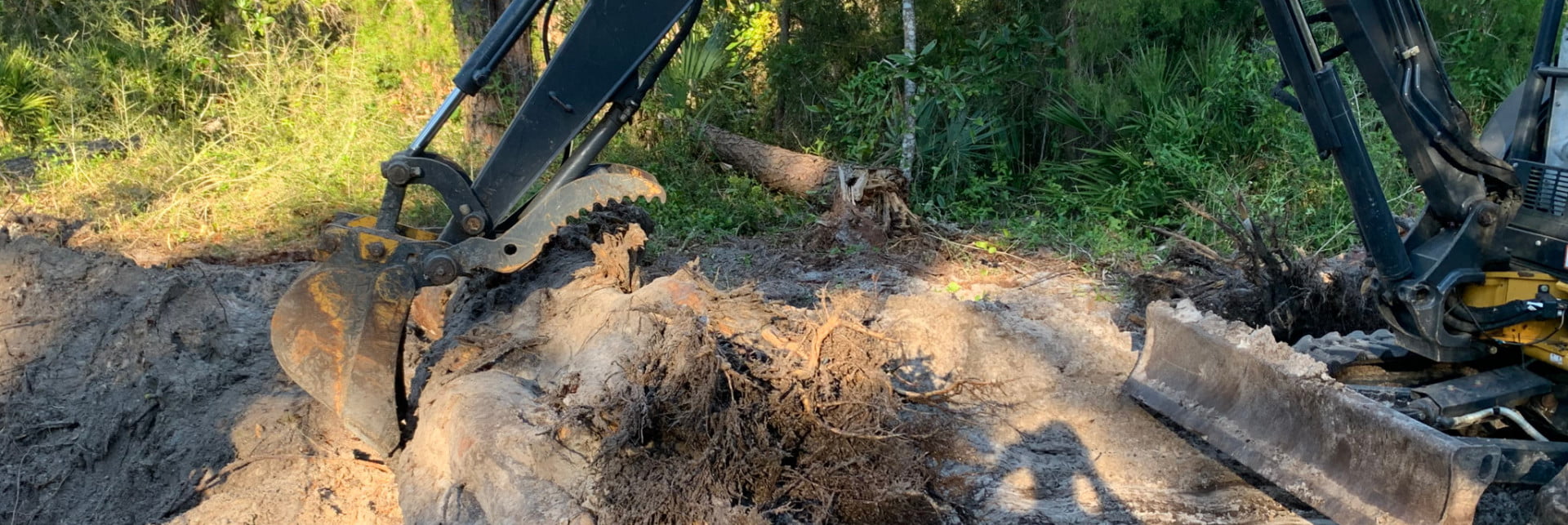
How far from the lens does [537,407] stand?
13.9 feet

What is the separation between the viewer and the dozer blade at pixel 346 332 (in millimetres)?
4250

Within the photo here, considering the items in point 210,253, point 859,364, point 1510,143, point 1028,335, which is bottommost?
point 210,253

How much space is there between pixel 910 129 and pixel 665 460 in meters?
6.45

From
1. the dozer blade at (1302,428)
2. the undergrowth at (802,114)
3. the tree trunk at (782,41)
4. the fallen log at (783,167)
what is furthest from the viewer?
the tree trunk at (782,41)

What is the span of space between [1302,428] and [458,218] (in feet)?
11.2

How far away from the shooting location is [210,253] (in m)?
8.03

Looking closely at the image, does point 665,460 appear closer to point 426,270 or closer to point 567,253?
point 426,270

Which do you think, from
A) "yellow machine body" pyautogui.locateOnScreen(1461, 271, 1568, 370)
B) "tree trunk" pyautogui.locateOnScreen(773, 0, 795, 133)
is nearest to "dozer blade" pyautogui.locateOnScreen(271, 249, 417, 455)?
"yellow machine body" pyautogui.locateOnScreen(1461, 271, 1568, 370)

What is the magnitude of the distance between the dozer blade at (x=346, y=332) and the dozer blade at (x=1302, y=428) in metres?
3.34

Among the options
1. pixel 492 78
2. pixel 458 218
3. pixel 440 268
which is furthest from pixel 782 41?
pixel 440 268

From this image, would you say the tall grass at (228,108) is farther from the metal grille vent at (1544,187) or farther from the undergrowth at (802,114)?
the metal grille vent at (1544,187)

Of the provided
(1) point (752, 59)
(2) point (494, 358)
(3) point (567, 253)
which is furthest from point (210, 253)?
(1) point (752, 59)

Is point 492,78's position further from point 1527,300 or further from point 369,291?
point 1527,300

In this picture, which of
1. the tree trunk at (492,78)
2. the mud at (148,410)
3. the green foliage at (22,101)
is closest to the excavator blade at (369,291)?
the mud at (148,410)
